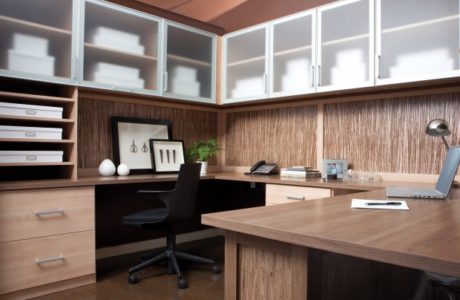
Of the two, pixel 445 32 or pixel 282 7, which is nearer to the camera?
pixel 445 32

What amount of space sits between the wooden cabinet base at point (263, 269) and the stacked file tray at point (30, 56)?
1959mm

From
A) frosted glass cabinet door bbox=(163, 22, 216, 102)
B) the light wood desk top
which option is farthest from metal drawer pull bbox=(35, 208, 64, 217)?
the light wood desk top

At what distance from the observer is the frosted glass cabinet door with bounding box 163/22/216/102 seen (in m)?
3.18

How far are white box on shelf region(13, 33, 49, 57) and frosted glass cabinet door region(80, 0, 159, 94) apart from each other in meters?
0.25

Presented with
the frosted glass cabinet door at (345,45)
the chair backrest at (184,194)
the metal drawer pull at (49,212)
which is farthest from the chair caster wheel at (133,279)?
the frosted glass cabinet door at (345,45)

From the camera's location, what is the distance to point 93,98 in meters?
3.07

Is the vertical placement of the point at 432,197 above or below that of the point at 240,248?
above

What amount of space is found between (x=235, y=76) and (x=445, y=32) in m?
1.78

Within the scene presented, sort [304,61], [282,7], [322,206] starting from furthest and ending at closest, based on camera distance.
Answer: [282,7]
[304,61]
[322,206]

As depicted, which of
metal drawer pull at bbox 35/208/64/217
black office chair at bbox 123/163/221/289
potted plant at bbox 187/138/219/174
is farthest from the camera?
potted plant at bbox 187/138/219/174

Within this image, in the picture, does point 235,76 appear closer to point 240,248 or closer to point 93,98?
point 93,98

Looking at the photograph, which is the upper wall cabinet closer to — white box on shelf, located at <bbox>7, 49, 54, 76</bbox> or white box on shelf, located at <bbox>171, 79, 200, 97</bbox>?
white box on shelf, located at <bbox>7, 49, 54, 76</bbox>

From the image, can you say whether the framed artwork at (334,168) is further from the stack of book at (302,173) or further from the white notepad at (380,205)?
the white notepad at (380,205)

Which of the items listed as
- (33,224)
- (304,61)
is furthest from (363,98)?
(33,224)
